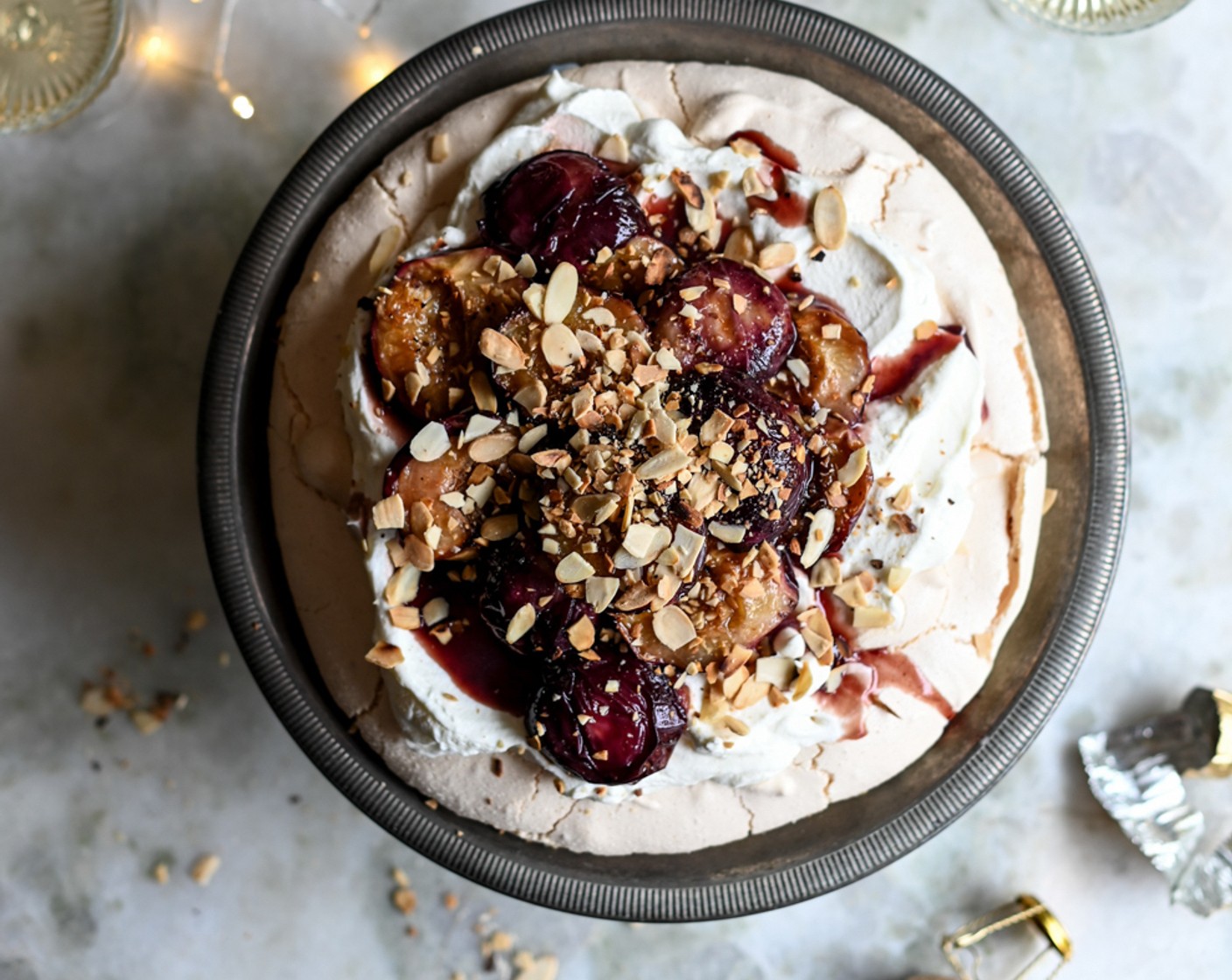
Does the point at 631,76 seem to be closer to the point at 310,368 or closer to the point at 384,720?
the point at 310,368

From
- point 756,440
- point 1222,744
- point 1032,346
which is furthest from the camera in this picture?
point 1222,744

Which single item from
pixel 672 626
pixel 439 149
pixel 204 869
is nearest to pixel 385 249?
pixel 439 149

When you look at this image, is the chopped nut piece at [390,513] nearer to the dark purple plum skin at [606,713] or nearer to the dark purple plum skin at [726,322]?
the dark purple plum skin at [606,713]

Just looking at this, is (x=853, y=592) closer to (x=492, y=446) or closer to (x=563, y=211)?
(x=492, y=446)

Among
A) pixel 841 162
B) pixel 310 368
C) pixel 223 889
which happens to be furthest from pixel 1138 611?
pixel 223 889

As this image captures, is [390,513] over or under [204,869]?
over

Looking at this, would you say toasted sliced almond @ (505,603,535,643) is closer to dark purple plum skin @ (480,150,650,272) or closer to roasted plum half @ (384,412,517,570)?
roasted plum half @ (384,412,517,570)

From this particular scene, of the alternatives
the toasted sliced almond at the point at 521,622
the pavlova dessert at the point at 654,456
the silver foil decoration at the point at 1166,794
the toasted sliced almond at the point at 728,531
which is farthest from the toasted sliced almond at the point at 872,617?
the silver foil decoration at the point at 1166,794

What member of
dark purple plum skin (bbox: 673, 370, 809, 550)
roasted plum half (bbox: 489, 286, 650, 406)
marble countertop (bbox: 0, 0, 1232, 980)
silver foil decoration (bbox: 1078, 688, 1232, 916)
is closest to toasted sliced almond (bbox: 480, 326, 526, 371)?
roasted plum half (bbox: 489, 286, 650, 406)
